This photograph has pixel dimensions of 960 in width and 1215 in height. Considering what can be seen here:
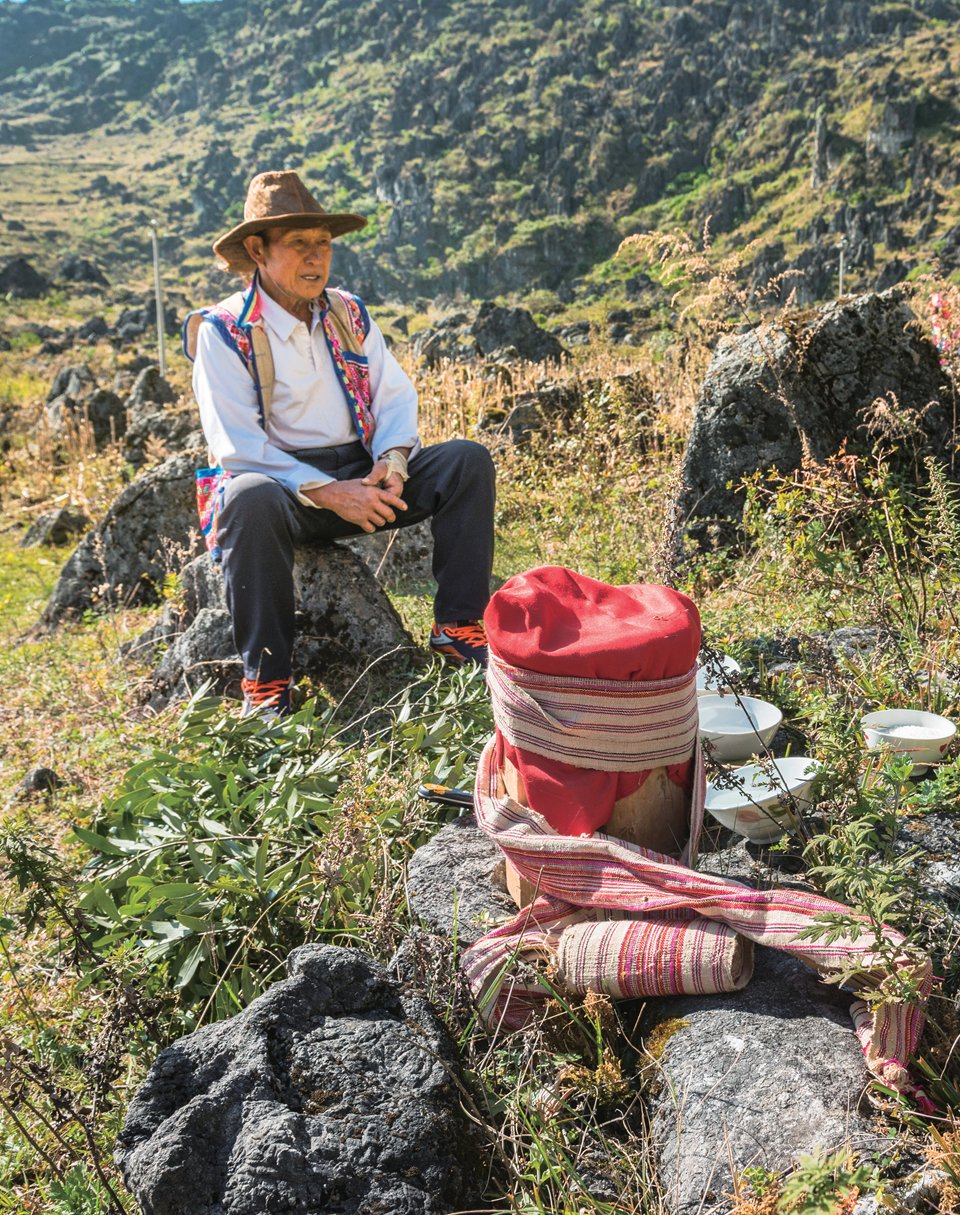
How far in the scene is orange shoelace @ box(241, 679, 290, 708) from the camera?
3174mm

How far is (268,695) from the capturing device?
125 inches

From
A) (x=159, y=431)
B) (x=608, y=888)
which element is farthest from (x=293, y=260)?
(x=159, y=431)

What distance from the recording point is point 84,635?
527cm

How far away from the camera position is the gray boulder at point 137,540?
566 centimetres

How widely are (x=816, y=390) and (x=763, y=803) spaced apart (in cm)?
304

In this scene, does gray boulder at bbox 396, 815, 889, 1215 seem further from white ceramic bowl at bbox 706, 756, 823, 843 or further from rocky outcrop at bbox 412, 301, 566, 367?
rocky outcrop at bbox 412, 301, 566, 367

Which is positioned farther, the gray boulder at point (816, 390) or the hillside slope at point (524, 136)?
the hillside slope at point (524, 136)

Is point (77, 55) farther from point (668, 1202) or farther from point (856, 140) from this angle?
point (668, 1202)

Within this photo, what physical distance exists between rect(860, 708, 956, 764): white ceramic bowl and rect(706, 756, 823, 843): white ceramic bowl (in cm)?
15

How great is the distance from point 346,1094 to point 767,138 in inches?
3633

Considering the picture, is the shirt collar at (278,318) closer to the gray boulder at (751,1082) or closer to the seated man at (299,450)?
the seated man at (299,450)

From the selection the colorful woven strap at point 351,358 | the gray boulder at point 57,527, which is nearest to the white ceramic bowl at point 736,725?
the colorful woven strap at point 351,358

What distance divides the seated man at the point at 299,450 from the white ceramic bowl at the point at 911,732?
135 centimetres

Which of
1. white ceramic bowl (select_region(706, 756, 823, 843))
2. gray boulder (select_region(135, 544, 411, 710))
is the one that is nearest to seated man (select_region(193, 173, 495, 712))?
gray boulder (select_region(135, 544, 411, 710))
